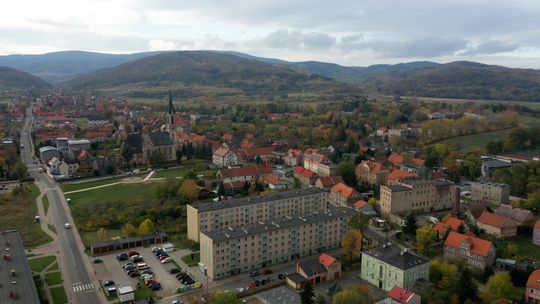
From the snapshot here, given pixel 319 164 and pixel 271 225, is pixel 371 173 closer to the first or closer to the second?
pixel 319 164

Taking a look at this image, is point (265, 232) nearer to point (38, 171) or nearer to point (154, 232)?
point (154, 232)

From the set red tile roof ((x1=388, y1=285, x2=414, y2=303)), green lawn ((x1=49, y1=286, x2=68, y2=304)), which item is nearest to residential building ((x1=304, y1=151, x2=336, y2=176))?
red tile roof ((x1=388, y1=285, x2=414, y2=303))

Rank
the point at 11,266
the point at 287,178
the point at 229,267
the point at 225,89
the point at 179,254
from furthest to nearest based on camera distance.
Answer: the point at 225,89 < the point at 287,178 < the point at 179,254 < the point at 229,267 < the point at 11,266

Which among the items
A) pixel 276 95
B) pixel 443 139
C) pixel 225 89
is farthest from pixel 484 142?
pixel 225 89

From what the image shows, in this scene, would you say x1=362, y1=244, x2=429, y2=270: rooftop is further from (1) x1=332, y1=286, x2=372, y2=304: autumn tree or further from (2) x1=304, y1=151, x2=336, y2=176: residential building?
(2) x1=304, y1=151, x2=336, y2=176: residential building

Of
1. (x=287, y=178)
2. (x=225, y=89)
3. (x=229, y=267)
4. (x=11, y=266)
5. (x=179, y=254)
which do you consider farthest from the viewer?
(x=225, y=89)

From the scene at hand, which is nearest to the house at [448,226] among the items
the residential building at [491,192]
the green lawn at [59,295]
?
the residential building at [491,192]
